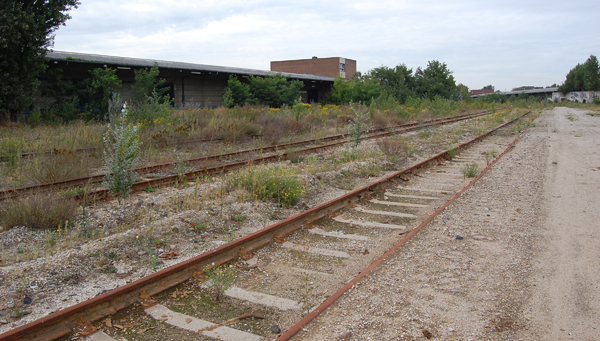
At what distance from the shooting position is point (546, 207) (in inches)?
299

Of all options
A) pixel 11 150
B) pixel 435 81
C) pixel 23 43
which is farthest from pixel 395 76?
pixel 11 150

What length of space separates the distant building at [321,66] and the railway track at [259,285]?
2849 inches

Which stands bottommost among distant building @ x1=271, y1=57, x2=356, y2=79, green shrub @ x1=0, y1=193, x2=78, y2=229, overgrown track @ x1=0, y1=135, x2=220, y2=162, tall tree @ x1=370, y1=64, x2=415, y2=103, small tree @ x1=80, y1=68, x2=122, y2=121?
green shrub @ x1=0, y1=193, x2=78, y2=229

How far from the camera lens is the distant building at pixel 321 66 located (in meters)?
78.9

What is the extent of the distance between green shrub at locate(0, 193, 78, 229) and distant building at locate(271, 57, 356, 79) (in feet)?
240

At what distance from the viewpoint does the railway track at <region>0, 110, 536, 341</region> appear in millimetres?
3436

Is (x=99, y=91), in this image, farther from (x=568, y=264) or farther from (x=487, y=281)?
(x=568, y=264)

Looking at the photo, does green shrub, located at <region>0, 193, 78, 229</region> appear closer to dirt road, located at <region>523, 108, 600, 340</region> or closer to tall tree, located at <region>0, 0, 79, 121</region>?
dirt road, located at <region>523, 108, 600, 340</region>

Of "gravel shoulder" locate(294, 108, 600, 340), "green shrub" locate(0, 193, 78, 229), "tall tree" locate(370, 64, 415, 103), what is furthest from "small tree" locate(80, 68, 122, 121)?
"tall tree" locate(370, 64, 415, 103)

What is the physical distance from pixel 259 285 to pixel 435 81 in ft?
206

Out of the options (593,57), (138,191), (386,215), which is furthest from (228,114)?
(593,57)

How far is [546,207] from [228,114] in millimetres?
15102

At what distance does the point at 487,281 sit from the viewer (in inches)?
176

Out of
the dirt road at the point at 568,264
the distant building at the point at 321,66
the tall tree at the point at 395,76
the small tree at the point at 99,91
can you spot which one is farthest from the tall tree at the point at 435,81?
the dirt road at the point at 568,264
